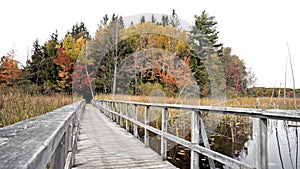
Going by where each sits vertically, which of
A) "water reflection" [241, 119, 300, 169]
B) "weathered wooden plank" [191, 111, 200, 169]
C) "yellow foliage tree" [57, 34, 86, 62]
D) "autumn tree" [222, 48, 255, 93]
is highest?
"yellow foliage tree" [57, 34, 86, 62]

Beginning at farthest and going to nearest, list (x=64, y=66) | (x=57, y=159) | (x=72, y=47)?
(x=72, y=47) < (x=64, y=66) < (x=57, y=159)

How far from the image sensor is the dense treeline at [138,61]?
879 inches

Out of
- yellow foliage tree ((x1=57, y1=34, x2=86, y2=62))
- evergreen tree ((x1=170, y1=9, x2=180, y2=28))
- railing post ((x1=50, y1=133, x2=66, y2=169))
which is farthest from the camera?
evergreen tree ((x1=170, y1=9, x2=180, y2=28))

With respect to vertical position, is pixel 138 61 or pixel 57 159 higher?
pixel 138 61

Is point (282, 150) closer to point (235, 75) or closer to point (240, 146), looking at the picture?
point (240, 146)

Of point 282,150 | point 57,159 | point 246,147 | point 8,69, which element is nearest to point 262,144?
point 57,159

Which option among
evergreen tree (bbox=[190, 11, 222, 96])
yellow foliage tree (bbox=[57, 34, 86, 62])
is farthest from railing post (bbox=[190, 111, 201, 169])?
yellow foliage tree (bbox=[57, 34, 86, 62])

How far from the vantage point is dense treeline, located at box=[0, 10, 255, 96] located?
22.3 metres

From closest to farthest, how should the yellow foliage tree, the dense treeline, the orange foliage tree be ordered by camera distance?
the dense treeline
the orange foliage tree
the yellow foliage tree

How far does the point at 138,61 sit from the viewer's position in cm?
2464

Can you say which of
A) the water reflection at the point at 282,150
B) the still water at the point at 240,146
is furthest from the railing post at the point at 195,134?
the water reflection at the point at 282,150

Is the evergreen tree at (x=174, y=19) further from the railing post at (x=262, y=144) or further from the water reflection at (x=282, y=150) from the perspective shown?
the railing post at (x=262, y=144)

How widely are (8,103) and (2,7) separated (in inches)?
687

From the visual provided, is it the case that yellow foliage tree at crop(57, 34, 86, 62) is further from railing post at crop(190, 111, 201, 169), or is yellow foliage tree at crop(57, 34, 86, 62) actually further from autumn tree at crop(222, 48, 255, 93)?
railing post at crop(190, 111, 201, 169)
